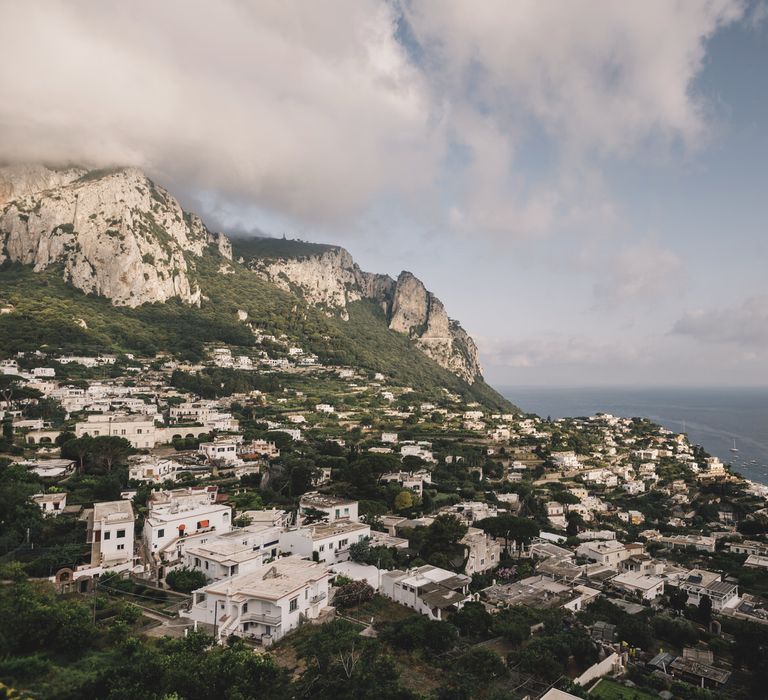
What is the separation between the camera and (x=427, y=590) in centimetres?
2252

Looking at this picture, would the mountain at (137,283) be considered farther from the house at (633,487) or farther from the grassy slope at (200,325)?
the house at (633,487)

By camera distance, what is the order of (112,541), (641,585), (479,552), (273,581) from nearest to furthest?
(273,581)
(112,541)
(641,585)
(479,552)

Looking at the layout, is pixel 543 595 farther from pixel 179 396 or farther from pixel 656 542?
pixel 179 396

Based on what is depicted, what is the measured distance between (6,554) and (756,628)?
103ft

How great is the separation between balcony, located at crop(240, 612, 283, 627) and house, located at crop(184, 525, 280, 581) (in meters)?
3.54

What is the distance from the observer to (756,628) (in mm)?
20828

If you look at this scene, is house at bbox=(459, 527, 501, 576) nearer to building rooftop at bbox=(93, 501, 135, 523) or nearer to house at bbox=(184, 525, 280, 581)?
house at bbox=(184, 525, 280, 581)

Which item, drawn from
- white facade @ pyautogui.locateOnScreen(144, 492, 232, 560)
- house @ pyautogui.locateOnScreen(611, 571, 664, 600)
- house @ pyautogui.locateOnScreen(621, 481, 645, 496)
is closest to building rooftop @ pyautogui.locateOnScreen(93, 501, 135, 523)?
white facade @ pyautogui.locateOnScreen(144, 492, 232, 560)

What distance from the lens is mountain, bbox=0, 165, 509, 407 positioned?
8281 centimetres

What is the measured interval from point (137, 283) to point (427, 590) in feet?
301

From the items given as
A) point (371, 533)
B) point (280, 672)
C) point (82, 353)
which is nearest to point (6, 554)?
point (280, 672)

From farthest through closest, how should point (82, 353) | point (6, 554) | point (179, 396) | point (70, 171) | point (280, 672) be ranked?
point (70, 171) < point (82, 353) < point (179, 396) < point (6, 554) < point (280, 672)

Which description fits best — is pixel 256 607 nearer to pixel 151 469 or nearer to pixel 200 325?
pixel 151 469

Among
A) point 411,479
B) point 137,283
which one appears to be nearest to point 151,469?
point 411,479
